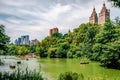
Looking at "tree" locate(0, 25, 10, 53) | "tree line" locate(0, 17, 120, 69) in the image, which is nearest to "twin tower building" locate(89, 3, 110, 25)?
"tree line" locate(0, 17, 120, 69)

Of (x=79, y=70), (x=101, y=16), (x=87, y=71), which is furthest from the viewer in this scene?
(x=101, y=16)

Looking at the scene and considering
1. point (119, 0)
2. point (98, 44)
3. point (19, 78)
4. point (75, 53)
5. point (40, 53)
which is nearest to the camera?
point (19, 78)

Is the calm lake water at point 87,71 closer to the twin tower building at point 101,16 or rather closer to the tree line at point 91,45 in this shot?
the tree line at point 91,45

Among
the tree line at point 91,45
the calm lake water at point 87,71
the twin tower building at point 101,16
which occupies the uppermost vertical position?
the twin tower building at point 101,16

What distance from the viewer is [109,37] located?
42375mm

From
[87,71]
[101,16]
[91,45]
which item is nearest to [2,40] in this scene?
[91,45]

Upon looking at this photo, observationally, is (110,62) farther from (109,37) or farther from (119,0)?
(119,0)

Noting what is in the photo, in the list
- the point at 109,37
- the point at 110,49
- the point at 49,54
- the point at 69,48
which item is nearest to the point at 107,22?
the point at 109,37

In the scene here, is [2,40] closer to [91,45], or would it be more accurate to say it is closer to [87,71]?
[91,45]

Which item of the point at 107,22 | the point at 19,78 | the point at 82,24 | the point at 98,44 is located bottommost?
the point at 19,78

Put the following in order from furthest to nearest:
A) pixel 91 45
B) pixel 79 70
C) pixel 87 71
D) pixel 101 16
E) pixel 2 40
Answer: pixel 101 16, pixel 91 45, pixel 2 40, pixel 79 70, pixel 87 71

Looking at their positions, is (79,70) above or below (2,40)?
below

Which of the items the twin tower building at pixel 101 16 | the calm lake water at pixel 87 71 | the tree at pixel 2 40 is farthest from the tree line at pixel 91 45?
the twin tower building at pixel 101 16

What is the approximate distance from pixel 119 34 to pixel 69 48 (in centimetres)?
4331
